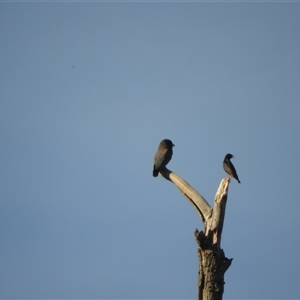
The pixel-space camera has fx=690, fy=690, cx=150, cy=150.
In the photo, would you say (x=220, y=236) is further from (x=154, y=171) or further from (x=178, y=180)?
(x=154, y=171)

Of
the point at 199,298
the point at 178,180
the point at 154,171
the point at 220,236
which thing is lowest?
the point at 199,298

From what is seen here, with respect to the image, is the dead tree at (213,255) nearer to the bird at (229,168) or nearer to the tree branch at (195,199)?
the tree branch at (195,199)

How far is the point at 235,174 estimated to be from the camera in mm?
18844

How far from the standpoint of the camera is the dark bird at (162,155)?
55.7 ft

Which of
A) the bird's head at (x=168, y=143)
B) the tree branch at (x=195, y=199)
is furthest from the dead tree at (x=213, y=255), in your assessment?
the bird's head at (x=168, y=143)

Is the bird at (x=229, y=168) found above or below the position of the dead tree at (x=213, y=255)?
above

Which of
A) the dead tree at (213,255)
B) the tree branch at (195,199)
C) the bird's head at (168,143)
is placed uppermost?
the bird's head at (168,143)

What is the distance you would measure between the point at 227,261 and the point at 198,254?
1.52ft

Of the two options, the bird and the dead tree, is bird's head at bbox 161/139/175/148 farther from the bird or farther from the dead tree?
the dead tree

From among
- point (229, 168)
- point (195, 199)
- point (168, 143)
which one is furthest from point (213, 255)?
point (229, 168)

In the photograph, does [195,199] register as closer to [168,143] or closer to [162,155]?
[162,155]

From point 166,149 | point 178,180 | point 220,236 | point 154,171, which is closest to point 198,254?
point 220,236

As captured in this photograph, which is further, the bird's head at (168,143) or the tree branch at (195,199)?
the bird's head at (168,143)

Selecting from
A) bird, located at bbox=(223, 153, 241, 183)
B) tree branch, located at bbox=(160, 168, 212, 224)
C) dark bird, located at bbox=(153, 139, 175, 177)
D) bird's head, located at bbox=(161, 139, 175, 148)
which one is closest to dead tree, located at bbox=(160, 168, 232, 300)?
tree branch, located at bbox=(160, 168, 212, 224)
